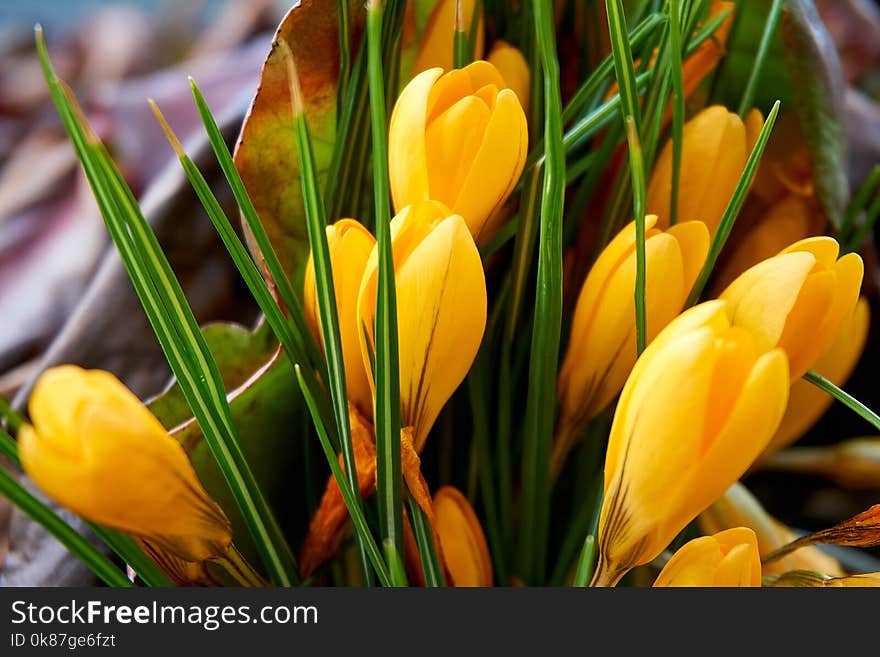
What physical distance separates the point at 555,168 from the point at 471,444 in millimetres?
88

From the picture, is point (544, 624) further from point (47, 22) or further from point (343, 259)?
point (47, 22)

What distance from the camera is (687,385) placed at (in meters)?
0.12

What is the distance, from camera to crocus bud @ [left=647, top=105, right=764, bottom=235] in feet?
0.60

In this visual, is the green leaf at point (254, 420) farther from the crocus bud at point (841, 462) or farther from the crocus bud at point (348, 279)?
the crocus bud at point (841, 462)

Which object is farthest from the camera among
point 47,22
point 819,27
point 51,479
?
point 47,22

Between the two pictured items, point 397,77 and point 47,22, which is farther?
point 47,22

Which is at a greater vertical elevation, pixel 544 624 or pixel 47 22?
pixel 47 22

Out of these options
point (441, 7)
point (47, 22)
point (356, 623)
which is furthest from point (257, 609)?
point (47, 22)

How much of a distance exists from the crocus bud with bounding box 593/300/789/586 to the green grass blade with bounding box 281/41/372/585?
0.04 meters

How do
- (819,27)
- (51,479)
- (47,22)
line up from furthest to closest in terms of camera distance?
(47,22)
(819,27)
(51,479)

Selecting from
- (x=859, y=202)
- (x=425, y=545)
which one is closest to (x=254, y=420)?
(x=425, y=545)

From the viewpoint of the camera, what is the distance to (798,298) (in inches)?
5.8

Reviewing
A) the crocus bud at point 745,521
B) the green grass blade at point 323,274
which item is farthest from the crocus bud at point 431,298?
the crocus bud at point 745,521

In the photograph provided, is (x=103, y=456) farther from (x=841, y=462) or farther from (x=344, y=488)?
(x=841, y=462)
